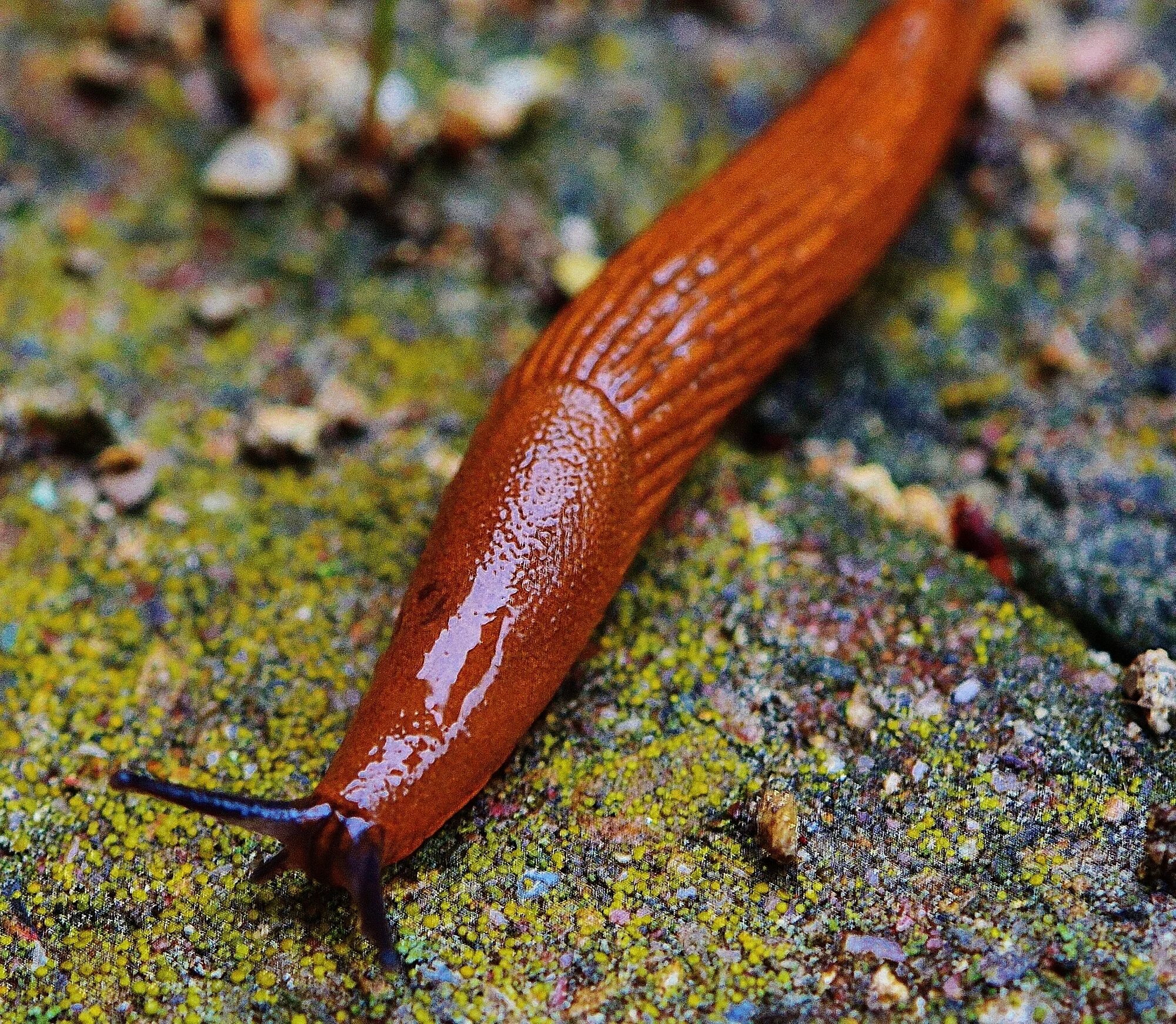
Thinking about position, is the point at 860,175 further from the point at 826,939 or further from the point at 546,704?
the point at 826,939

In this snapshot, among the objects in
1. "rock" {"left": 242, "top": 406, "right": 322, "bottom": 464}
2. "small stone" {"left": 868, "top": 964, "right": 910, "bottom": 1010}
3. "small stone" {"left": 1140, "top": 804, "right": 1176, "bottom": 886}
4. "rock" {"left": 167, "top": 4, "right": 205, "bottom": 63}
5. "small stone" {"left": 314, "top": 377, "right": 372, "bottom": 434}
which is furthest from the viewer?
"rock" {"left": 167, "top": 4, "right": 205, "bottom": 63}

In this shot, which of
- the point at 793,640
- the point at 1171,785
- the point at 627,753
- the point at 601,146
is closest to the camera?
the point at 1171,785

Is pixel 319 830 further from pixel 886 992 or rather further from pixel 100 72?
pixel 100 72

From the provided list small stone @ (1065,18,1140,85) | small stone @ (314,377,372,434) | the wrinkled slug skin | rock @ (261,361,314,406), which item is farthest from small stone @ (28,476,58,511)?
small stone @ (1065,18,1140,85)

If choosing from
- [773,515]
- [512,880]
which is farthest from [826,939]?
[773,515]

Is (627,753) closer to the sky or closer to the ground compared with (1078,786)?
closer to the ground

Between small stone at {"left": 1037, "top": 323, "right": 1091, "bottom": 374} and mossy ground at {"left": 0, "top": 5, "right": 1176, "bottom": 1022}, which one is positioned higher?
small stone at {"left": 1037, "top": 323, "right": 1091, "bottom": 374}

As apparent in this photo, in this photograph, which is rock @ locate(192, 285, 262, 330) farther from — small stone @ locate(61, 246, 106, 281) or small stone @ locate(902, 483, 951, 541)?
small stone @ locate(902, 483, 951, 541)
